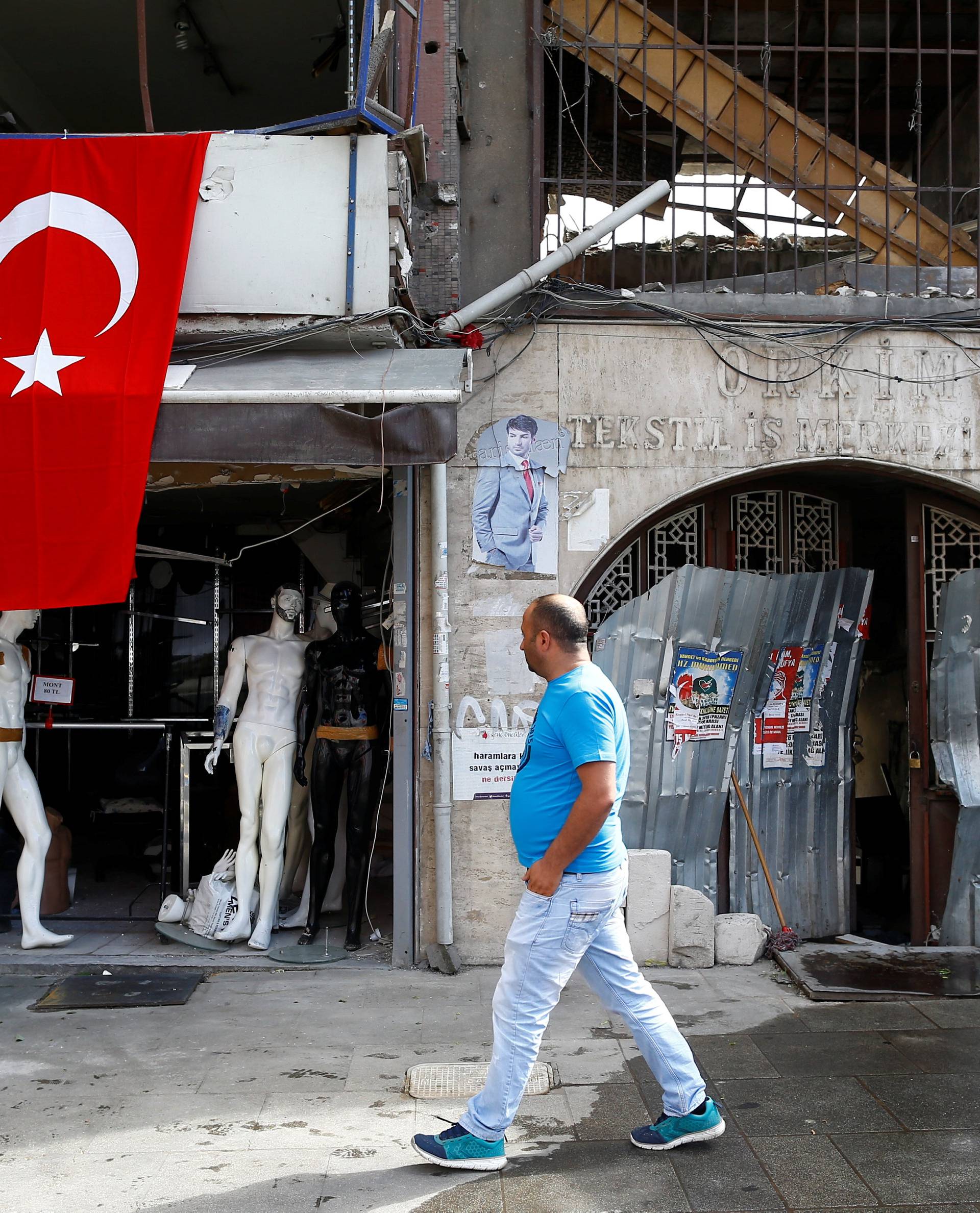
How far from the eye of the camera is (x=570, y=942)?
146 inches

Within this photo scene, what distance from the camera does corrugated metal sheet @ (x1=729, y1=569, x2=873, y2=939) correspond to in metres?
7.00

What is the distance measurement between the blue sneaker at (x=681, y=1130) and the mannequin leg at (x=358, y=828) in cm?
300

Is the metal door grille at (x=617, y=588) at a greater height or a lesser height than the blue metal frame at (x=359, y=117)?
lesser

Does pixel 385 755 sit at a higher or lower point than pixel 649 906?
higher

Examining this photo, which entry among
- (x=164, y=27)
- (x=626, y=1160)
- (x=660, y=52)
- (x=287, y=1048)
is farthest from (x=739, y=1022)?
(x=164, y=27)

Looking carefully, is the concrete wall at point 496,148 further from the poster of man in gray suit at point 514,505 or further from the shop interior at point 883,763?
the shop interior at point 883,763

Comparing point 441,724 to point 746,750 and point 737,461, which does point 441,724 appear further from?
point 737,461

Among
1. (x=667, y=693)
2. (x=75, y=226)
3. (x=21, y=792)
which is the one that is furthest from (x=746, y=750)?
(x=75, y=226)

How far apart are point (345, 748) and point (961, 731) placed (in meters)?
3.83

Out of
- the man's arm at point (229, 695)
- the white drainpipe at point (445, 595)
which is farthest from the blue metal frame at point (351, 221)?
the man's arm at point (229, 695)

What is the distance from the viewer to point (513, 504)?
651cm

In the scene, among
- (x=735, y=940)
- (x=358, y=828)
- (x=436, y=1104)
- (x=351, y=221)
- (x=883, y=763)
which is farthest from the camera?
(x=883, y=763)

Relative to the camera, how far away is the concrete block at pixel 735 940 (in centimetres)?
648

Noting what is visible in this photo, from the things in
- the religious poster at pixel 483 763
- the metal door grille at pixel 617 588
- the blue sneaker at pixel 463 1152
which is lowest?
the blue sneaker at pixel 463 1152
